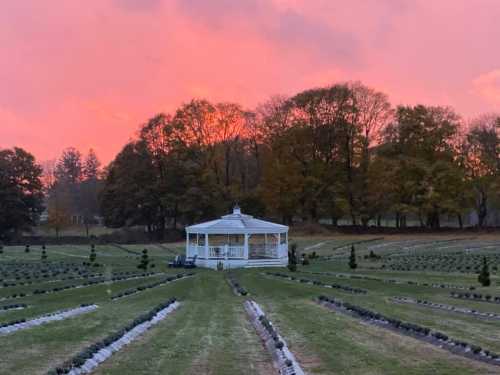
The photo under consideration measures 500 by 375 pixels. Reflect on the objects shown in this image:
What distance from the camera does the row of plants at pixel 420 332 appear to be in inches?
420

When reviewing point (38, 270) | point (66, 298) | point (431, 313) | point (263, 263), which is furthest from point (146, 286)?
point (431, 313)

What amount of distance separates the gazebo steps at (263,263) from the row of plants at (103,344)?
1633 cm

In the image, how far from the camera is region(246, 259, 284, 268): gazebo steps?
110 ft

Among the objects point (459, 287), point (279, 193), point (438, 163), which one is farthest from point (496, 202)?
point (459, 287)

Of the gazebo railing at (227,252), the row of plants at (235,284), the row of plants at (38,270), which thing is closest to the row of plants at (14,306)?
the row of plants at (235,284)

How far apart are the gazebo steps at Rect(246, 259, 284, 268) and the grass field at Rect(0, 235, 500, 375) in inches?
91.2

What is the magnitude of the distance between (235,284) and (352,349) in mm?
13329

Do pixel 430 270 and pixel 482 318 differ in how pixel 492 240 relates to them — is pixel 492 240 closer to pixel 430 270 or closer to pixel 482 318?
pixel 430 270

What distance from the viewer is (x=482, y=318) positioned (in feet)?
50.0

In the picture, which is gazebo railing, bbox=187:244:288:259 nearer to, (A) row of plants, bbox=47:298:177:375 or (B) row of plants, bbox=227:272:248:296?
(B) row of plants, bbox=227:272:248:296

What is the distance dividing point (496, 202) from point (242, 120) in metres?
28.3

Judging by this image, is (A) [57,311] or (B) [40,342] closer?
(B) [40,342]

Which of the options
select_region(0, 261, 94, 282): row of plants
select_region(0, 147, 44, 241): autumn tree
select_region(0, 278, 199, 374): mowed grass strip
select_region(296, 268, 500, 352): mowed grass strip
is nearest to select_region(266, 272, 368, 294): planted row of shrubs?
select_region(296, 268, 500, 352): mowed grass strip

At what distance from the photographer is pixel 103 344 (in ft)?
37.6
